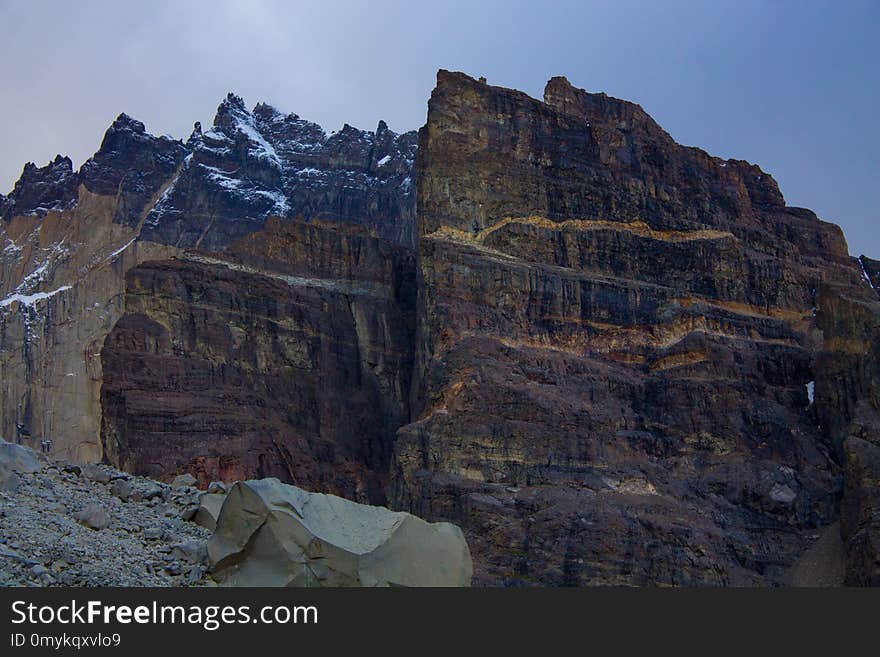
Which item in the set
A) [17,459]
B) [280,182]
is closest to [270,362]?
[280,182]

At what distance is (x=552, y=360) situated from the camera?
308ft

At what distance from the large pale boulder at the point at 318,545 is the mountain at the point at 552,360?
40.3 metres

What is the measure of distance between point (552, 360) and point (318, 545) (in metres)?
59.7

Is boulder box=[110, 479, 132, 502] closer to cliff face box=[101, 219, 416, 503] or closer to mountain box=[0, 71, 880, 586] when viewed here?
mountain box=[0, 71, 880, 586]

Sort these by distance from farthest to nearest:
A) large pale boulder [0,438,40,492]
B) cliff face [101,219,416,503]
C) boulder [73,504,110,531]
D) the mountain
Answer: cliff face [101,219,416,503], the mountain, large pale boulder [0,438,40,492], boulder [73,504,110,531]

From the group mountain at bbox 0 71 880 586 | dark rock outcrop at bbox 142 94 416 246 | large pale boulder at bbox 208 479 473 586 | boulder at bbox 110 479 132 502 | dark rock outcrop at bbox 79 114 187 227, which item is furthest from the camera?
dark rock outcrop at bbox 79 114 187 227

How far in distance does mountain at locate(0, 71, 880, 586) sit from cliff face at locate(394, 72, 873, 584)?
18 centimetres

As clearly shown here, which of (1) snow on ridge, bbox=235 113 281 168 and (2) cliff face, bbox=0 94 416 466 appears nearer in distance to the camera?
(2) cliff face, bbox=0 94 416 466

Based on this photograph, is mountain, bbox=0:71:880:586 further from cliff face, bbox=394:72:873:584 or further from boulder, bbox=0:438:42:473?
boulder, bbox=0:438:42:473

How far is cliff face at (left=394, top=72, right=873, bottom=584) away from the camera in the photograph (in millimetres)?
82812

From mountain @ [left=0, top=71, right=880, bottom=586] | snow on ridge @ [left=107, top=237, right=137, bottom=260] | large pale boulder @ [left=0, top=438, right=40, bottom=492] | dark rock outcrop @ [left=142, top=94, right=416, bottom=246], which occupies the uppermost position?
dark rock outcrop @ [left=142, top=94, right=416, bottom=246]

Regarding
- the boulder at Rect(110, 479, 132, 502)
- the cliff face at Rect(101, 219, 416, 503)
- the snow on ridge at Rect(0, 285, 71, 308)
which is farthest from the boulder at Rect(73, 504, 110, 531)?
the snow on ridge at Rect(0, 285, 71, 308)

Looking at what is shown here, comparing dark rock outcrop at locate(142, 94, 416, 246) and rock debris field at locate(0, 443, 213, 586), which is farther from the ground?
dark rock outcrop at locate(142, 94, 416, 246)

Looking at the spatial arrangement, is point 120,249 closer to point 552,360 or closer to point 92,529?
point 552,360
